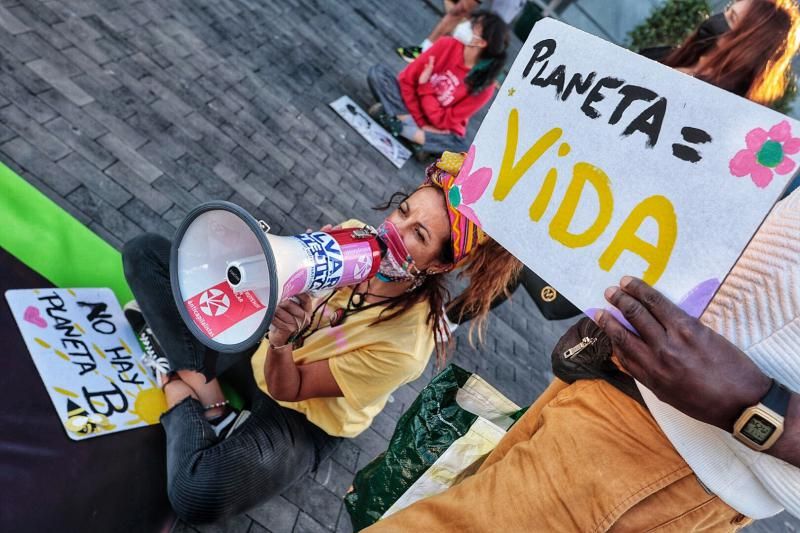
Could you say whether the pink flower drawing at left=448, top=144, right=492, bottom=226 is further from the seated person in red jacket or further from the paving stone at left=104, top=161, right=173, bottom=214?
the seated person in red jacket

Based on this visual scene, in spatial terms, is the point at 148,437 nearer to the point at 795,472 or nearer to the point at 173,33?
the point at 795,472

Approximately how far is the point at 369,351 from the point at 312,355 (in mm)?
301

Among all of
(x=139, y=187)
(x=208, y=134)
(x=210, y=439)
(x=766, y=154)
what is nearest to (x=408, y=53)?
(x=208, y=134)

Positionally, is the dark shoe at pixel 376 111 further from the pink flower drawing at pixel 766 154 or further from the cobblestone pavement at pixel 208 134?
the pink flower drawing at pixel 766 154

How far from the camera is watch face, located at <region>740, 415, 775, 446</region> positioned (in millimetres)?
789

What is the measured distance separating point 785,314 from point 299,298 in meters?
1.24

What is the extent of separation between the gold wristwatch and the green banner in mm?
2704

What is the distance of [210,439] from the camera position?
2150 mm

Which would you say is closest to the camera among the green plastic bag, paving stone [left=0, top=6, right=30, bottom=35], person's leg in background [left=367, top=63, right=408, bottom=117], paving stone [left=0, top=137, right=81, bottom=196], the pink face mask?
the green plastic bag

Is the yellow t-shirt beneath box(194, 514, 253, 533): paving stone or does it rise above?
above

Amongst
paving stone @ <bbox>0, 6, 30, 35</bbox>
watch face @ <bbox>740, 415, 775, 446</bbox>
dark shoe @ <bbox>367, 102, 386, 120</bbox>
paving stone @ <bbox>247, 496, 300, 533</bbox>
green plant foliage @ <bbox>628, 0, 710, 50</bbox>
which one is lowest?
paving stone @ <bbox>247, 496, 300, 533</bbox>

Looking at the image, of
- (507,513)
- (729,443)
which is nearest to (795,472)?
(729,443)

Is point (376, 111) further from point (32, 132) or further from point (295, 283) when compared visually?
point (295, 283)

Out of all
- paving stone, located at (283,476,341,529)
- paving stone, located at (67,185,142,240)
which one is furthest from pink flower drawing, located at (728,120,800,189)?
paving stone, located at (67,185,142,240)
